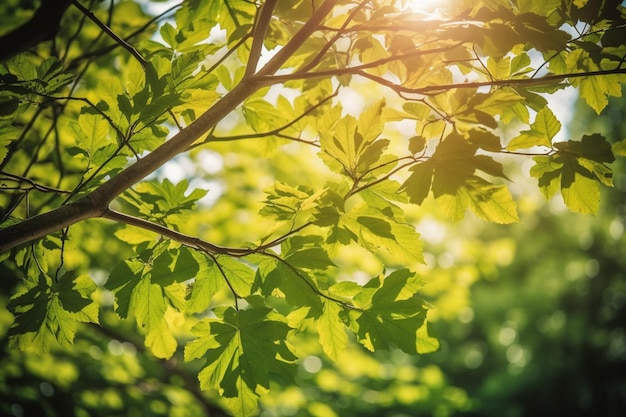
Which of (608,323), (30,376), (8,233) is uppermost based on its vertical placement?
(30,376)

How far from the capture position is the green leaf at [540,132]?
1.07 m

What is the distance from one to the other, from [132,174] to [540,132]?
104 centimetres

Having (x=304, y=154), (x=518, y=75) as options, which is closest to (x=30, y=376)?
(x=304, y=154)

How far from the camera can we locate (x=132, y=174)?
958 millimetres

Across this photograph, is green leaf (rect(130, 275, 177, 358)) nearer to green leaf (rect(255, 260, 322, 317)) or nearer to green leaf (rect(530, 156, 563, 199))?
green leaf (rect(255, 260, 322, 317))

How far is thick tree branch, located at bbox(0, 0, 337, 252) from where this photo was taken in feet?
2.86

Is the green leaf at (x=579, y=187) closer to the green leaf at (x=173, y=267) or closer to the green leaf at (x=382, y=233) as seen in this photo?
the green leaf at (x=382, y=233)

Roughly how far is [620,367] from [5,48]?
13.8 m

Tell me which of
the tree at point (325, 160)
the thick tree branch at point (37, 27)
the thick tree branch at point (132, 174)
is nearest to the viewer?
the thick tree branch at point (132, 174)

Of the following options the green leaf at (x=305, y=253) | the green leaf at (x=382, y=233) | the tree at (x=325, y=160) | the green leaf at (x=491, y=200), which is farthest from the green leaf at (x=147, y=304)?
the green leaf at (x=491, y=200)

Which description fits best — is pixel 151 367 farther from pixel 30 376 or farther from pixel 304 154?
pixel 304 154

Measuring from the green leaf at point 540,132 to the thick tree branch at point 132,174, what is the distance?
59cm

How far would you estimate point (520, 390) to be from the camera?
34.0 feet

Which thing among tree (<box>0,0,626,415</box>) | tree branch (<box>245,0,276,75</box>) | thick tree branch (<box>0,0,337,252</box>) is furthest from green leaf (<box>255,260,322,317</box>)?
tree branch (<box>245,0,276,75</box>)
